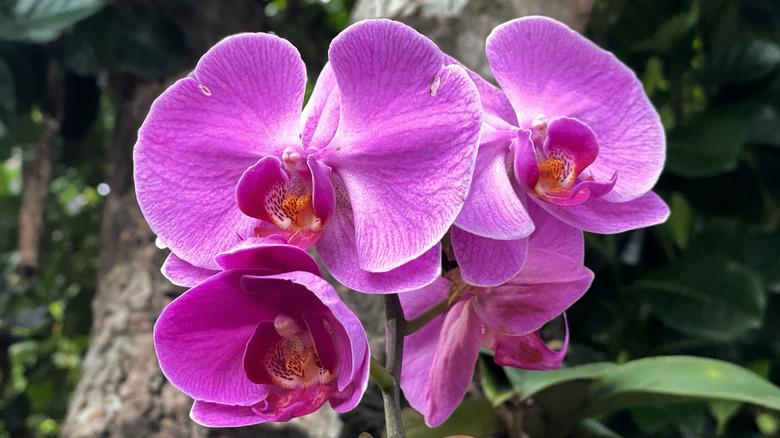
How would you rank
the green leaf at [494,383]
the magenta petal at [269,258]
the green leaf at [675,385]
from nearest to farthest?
1. the magenta petal at [269,258]
2. the green leaf at [675,385]
3. the green leaf at [494,383]

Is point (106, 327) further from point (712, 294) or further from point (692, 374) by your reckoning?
point (712, 294)

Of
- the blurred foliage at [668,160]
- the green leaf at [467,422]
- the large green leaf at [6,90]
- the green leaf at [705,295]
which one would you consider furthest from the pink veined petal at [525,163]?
the large green leaf at [6,90]

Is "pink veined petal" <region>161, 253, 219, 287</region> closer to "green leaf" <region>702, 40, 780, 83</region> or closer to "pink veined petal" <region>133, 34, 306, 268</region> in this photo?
"pink veined petal" <region>133, 34, 306, 268</region>

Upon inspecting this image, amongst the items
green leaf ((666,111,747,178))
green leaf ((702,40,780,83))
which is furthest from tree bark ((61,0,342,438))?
green leaf ((702,40,780,83))

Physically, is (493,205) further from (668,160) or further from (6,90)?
(6,90)

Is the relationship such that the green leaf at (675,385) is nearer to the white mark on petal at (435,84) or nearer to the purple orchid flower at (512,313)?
the purple orchid flower at (512,313)

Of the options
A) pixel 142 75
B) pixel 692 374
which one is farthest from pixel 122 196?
pixel 692 374
